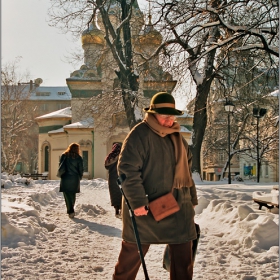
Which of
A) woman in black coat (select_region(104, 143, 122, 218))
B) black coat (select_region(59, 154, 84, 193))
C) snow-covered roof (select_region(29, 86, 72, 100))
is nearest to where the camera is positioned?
woman in black coat (select_region(104, 143, 122, 218))

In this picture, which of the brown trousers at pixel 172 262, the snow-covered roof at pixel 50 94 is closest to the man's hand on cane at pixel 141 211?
the brown trousers at pixel 172 262

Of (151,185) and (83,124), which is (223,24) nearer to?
(151,185)

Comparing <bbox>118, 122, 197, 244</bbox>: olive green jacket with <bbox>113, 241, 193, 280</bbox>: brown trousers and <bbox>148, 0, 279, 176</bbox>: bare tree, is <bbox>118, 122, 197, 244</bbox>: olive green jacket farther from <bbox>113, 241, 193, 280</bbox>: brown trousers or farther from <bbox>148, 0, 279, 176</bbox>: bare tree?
<bbox>148, 0, 279, 176</bbox>: bare tree

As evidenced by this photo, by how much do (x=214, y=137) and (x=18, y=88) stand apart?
22300 millimetres

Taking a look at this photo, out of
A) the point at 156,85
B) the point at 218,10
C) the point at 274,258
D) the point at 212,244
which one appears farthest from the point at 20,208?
the point at 156,85

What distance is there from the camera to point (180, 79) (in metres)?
13.2

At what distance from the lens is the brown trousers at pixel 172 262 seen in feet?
13.1

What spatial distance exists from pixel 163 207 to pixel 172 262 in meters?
0.56

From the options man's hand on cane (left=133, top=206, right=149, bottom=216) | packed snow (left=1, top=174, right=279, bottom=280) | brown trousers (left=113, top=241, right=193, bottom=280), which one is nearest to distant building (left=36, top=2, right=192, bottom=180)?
packed snow (left=1, top=174, right=279, bottom=280)

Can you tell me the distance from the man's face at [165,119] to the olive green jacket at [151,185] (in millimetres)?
146

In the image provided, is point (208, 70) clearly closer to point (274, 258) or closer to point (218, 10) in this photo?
Result: point (218, 10)

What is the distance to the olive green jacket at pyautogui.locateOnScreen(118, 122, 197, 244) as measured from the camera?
3959 mm

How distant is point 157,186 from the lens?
13.3ft

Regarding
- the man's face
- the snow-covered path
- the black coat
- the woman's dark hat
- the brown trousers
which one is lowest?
the snow-covered path
